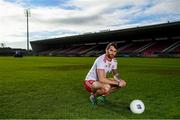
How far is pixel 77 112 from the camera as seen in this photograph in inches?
293

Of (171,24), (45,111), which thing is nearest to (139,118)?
(45,111)

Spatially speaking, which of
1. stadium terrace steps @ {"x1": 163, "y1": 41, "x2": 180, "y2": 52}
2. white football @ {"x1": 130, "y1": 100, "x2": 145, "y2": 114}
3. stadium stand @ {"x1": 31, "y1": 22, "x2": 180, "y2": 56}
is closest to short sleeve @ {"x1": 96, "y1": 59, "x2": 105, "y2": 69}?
white football @ {"x1": 130, "y1": 100, "x2": 145, "y2": 114}

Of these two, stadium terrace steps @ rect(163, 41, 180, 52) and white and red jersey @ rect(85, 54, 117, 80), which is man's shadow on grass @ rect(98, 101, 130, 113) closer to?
white and red jersey @ rect(85, 54, 117, 80)

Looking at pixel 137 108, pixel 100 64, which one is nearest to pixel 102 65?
pixel 100 64

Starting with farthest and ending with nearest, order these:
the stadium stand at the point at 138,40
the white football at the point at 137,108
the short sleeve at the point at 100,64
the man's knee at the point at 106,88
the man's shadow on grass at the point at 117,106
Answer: the stadium stand at the point at 138,40 < the man's knee at the point at 106,88 < the short sleeve at the point at 100,64 < the man's shadow on grass at the point at 117,106 < the white football at the point at 137,108

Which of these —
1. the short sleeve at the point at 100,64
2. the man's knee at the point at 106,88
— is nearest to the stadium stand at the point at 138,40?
the man's knee at the point at 106,88

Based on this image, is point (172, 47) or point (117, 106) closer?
point (117, 106)

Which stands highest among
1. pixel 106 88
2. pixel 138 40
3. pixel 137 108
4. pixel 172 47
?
pixel 138 40

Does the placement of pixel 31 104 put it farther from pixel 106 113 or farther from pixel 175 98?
pixel 175 98

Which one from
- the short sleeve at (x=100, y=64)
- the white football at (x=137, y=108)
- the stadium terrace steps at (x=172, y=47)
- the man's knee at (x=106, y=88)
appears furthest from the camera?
the stadium terrace steps at (x=172, y=47)

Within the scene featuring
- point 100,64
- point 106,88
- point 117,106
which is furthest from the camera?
point 117,106

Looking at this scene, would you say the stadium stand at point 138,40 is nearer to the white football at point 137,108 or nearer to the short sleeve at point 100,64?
the short sleeve at point 100,64

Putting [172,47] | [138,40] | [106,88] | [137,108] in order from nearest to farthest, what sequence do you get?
1. [137,108]
2. [106,88]
3. [172,47]
4. [138,40]

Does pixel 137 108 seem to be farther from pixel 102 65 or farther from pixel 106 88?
pixel 102 65
